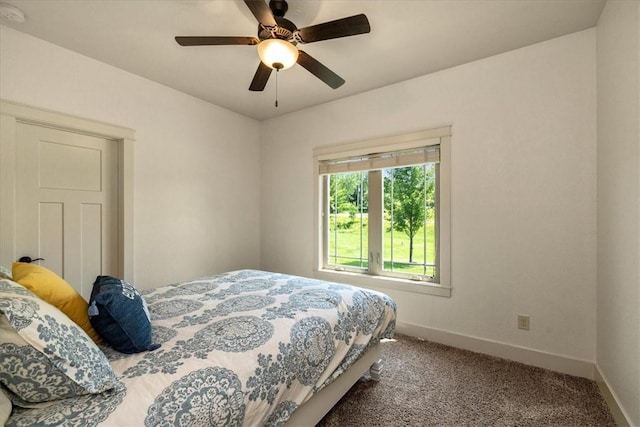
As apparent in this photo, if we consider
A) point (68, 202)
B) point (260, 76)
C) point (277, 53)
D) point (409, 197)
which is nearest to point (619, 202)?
point (409, 197)

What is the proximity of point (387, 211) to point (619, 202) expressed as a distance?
1.79m

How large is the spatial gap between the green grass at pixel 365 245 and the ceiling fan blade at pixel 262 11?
85.3 inches

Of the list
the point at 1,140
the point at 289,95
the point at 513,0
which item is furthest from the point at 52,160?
the point at 513,0

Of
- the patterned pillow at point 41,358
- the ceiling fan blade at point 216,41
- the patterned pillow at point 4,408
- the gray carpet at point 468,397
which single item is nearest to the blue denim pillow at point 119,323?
the patterned pillow at point 41,358

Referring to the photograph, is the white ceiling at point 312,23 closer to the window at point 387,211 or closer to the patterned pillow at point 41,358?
the window at point 387,211

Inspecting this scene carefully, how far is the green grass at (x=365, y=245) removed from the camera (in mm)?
2912

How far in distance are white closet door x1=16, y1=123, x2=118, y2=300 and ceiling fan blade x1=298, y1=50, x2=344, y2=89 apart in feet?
6.78

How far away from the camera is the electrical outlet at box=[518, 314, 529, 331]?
231 centimetres

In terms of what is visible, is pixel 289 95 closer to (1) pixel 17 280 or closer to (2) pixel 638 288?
(1) pixel 17 280

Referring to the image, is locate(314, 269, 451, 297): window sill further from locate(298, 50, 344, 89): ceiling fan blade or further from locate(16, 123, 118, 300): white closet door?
locate(16, 123, 118, 300): white closet door

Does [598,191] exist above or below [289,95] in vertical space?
below

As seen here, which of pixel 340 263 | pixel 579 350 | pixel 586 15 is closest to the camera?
pixel 586 15

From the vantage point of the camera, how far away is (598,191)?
204 cm

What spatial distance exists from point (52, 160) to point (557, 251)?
162 inches
